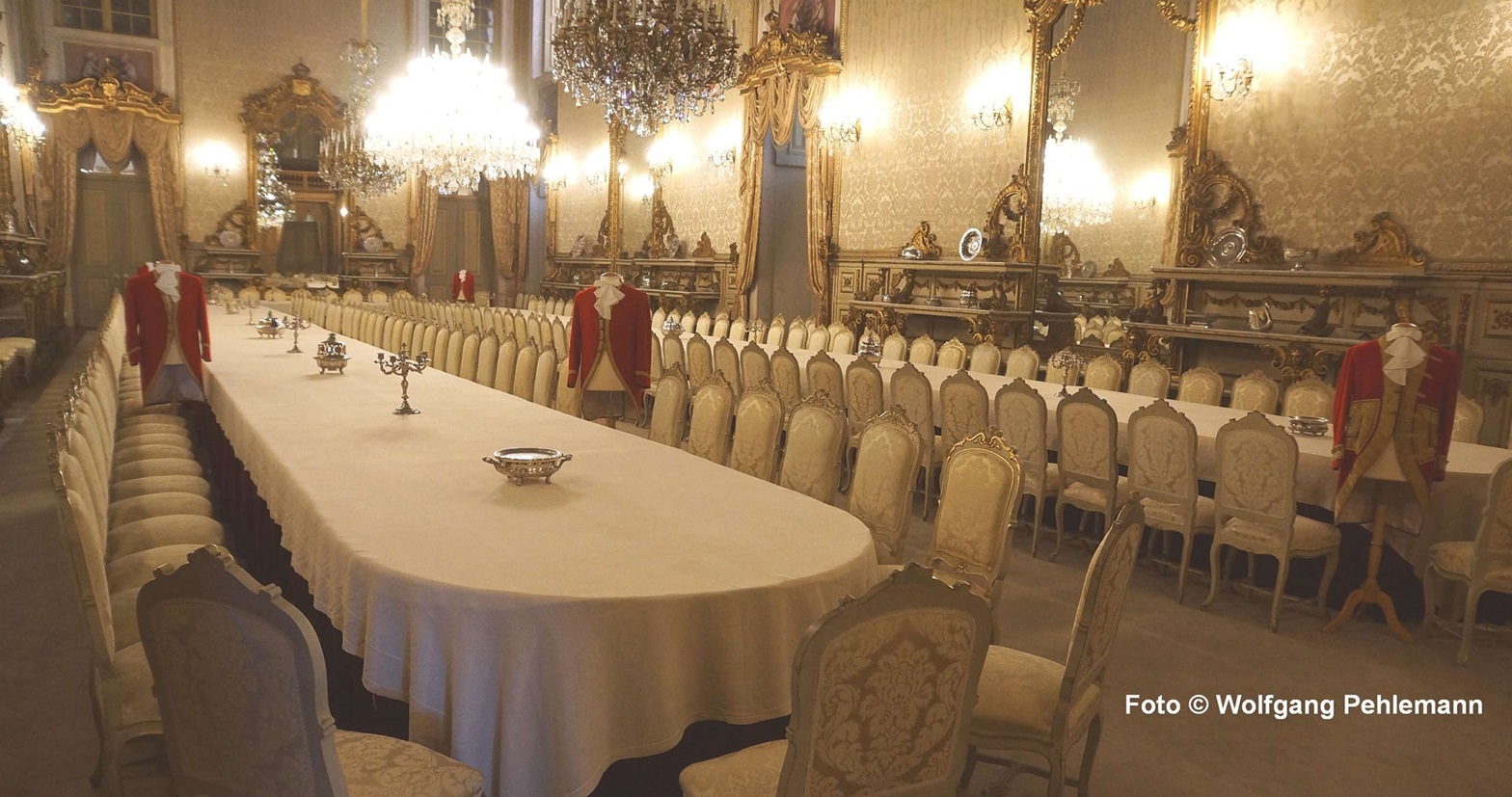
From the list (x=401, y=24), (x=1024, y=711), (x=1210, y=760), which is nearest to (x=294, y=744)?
(x=1024, y=711)

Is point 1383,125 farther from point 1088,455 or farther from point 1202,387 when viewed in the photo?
point 1088,455

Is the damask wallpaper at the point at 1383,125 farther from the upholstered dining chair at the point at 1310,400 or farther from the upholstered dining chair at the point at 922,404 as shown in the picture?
the upholstered dining chair at the point at 922,404

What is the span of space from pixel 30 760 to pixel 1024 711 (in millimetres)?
2882

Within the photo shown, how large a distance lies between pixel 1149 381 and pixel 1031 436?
1.89 m

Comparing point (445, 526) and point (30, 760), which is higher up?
point (445, 526)

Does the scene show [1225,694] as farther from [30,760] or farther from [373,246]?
[373,246]

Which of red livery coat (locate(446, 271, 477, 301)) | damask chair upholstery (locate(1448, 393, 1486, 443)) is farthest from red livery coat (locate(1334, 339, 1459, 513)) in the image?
red livery coat (locate(446, 271, 477, 301))

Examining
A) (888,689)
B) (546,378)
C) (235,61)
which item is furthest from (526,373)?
(235,61)

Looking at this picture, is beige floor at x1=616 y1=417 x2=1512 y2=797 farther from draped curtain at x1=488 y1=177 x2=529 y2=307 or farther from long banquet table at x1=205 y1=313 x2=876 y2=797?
draped curtain at x1=488 y1=177 x2=529 y2=307

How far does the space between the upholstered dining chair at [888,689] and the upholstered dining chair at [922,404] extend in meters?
3.85

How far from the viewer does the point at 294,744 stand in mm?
1614

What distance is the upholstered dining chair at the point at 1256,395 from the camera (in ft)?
19.4

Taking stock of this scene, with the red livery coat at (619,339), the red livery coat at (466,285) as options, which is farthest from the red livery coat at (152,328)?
the red livery coat at (466,285)

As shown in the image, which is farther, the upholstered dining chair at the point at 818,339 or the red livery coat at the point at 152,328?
the upholstered dining chair at the point at 818,339
